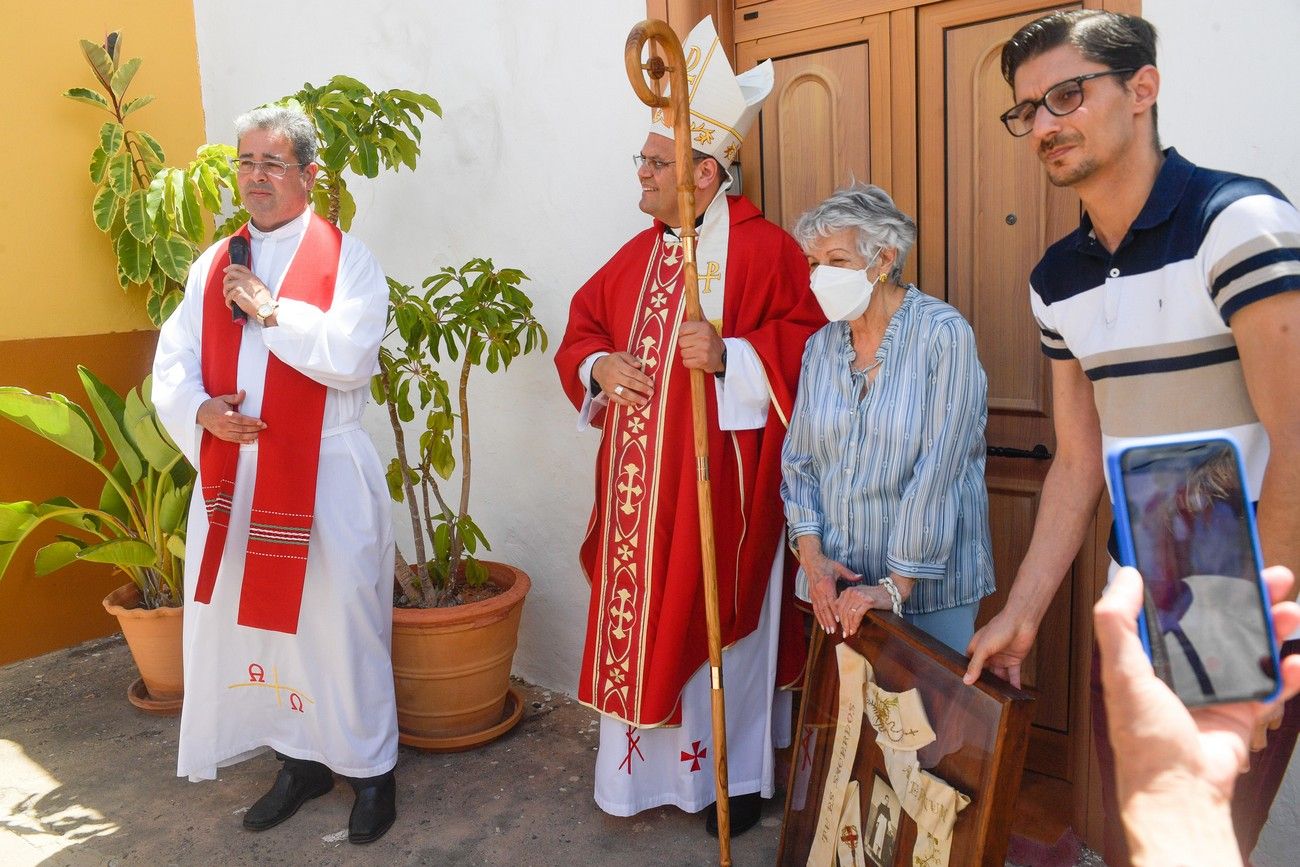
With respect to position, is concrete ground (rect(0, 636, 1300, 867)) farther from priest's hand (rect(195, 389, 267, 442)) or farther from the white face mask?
the white face mask

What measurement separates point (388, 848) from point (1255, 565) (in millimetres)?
2786

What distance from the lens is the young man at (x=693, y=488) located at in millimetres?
2938

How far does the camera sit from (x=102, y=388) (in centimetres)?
432

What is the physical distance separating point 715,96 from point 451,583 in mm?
1893

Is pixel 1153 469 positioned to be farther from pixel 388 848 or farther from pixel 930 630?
pixel 388 848

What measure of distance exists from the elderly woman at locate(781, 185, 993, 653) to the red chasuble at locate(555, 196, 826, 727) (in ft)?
1.12

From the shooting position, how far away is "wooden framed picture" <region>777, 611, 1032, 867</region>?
1.88 m

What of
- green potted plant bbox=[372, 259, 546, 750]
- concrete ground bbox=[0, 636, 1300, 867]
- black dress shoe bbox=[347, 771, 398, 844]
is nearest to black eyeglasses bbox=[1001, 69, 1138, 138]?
concrete ground bbox=[0, 636, 1300, 867]

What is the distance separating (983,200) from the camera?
293cm

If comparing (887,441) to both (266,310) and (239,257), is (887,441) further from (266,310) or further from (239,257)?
(239,257)

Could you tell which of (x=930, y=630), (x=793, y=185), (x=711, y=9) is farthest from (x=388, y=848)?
(x=711, y=9)

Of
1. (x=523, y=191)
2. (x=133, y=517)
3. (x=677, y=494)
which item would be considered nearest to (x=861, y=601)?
(x=677, y=494)

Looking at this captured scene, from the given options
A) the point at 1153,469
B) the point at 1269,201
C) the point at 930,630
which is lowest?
the point at 930,630

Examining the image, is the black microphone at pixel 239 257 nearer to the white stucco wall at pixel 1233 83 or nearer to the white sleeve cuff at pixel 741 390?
the white sleeve cuff at pixel 741 390
